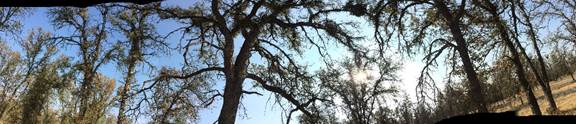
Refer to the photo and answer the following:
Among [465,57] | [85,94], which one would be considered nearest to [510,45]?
[465,57]

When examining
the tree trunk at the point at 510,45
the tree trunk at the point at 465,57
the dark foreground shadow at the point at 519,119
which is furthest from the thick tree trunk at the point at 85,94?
the dark foreground shadow at the point at 519,119

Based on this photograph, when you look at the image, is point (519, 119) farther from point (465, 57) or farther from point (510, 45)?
point (465, 57)

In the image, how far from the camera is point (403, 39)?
13.9 meters

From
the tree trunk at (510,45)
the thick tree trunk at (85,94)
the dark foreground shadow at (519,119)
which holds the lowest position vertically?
the dark foreground shadow at (519,119)

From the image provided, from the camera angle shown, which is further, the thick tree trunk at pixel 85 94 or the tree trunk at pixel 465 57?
the thick tree trunk at pixel 85 94

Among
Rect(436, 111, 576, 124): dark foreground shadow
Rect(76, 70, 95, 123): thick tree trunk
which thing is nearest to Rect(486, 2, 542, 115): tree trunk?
Rect(436, 111, 576, 124): dark foreground shadow

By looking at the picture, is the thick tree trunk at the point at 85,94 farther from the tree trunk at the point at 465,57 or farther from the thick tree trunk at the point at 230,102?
the tree trunk at the point at 465,57

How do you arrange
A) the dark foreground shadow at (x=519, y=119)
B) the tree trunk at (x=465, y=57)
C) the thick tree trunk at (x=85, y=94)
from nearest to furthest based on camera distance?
the dark foreground shadow at (x=519, y=119), the tree trunk at (x=465, y=57), the thick tree trunk at (x=85, y=94)

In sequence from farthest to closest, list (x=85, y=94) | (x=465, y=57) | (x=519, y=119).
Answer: (x=85, y=94) → (x=465, y=57) → (x=519, y=119)

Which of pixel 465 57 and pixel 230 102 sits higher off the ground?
pixel 230 102

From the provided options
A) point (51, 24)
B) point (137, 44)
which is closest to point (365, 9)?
point (137, 44)

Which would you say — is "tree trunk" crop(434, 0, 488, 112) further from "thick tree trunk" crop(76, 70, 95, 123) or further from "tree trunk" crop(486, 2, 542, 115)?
"thick tree trunk" crop(76, 70, 95, 123)

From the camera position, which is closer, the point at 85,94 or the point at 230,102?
the point at 230,102

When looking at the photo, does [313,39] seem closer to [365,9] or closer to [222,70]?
[222,70]
